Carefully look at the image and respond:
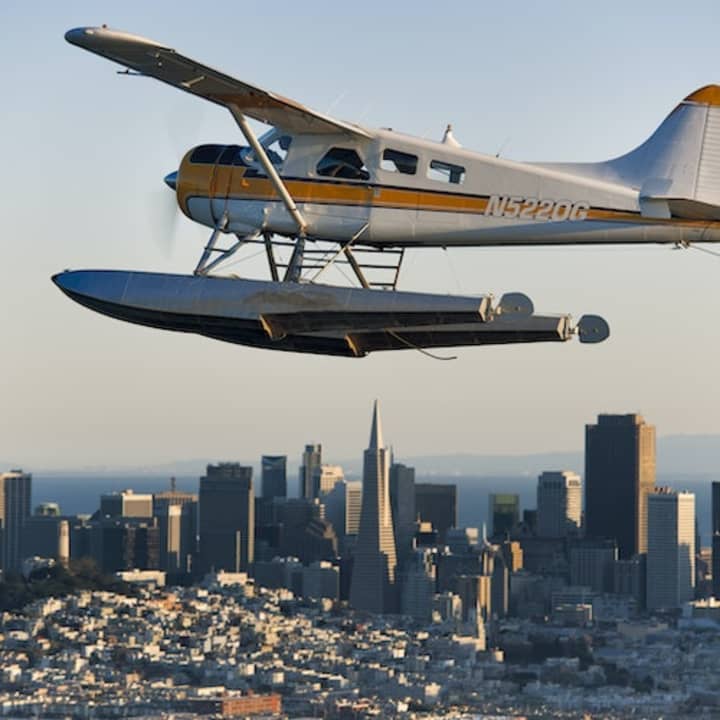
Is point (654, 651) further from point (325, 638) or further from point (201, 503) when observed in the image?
point (201, 503)

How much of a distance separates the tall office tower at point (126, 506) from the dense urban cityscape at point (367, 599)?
144 mm

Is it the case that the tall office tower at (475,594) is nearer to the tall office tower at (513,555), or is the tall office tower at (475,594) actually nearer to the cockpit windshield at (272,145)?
the tall office tower at (513,555)

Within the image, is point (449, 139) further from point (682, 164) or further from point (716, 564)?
point (716, 564)

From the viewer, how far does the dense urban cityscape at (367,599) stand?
323 feet

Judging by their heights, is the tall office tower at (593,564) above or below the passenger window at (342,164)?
below

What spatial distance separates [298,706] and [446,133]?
69.9 metres

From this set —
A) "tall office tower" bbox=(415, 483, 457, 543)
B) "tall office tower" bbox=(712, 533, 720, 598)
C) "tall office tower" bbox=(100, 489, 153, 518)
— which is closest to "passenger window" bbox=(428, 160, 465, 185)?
"tall office tower" bbox=(712, 533, 720, 598)

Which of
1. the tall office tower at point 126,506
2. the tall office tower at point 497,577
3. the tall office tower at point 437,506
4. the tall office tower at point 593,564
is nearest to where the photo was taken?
the tall office tower at point 497,577

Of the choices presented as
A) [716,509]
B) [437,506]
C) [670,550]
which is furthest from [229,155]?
[437,506]

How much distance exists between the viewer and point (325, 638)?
11469 cm

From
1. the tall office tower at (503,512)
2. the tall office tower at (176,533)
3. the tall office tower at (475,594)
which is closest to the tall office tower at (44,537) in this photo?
the tall office tower at (176,533)

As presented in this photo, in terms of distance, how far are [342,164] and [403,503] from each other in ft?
466

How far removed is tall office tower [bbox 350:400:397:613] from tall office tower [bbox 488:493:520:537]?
28.6ft

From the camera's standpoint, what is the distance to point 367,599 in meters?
140
